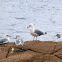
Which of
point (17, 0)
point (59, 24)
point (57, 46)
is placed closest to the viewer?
point (57, 46)

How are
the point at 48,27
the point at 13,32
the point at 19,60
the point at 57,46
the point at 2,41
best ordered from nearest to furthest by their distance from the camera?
the point at 19,60 → the point at 57,46 → the point at 2,41 → the point at 13,32 → the point at 48,27

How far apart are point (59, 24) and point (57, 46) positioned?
394 inches

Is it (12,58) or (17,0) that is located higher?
(17,0)

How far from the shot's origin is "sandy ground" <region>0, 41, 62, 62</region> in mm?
5980

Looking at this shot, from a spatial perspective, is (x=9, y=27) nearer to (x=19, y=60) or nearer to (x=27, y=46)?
(x=27, y=46)

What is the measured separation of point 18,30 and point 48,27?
220 centimetres

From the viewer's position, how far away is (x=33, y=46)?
22.8 feet

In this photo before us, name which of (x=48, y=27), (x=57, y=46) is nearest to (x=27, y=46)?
(x=57, y=46)

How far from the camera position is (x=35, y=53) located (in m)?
6.33

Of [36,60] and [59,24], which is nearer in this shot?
[36,60]

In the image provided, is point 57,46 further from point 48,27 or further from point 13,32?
point 48,27

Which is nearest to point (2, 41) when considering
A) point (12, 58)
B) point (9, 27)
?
point (12, 58)

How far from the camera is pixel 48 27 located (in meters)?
15.5

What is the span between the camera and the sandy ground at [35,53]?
5980mm
